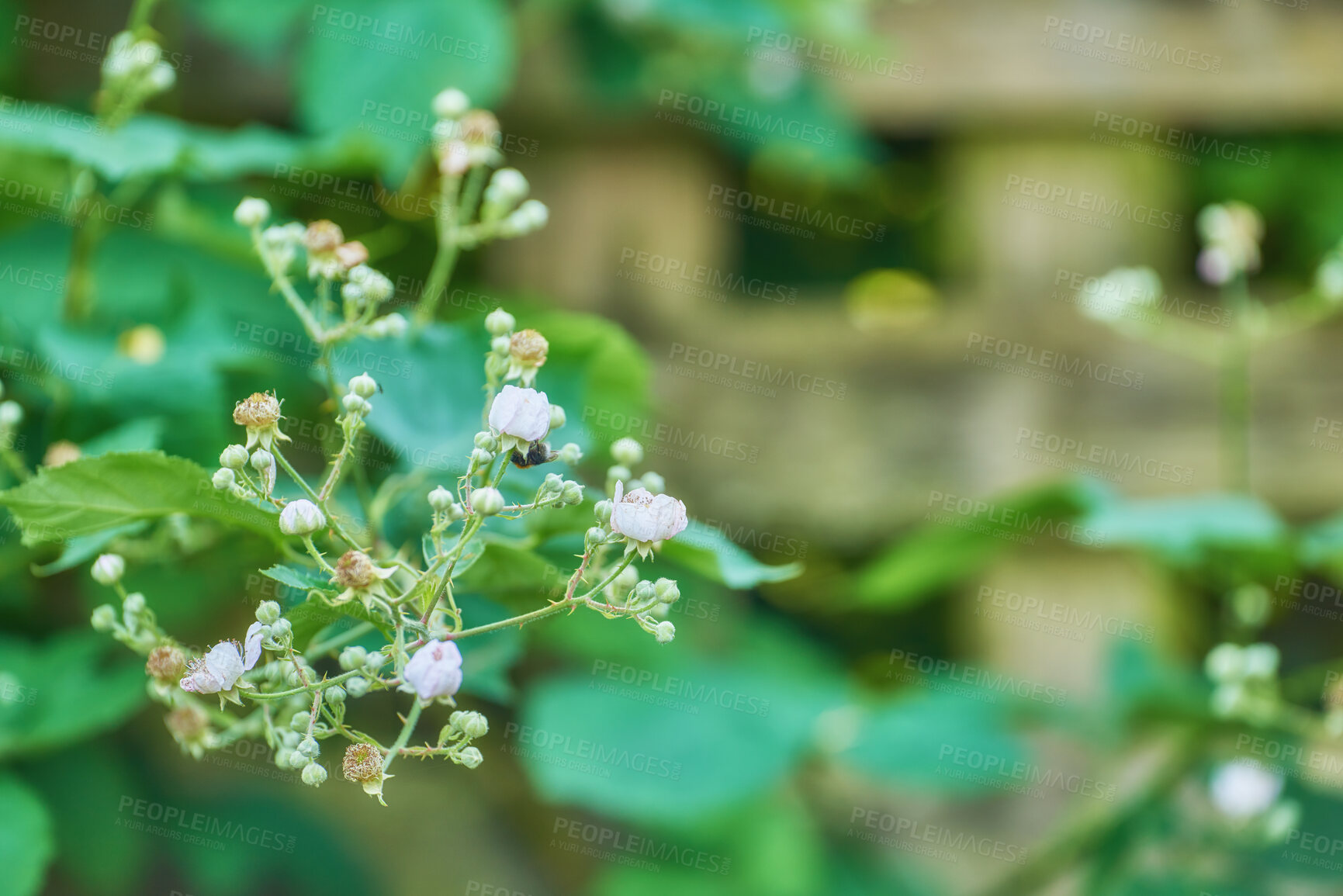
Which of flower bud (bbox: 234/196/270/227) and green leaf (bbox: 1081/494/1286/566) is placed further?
green leaf (bbox: 1081/494/1286/566)

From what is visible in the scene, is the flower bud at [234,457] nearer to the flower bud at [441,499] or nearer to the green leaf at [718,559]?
the flower bud at [441,499]

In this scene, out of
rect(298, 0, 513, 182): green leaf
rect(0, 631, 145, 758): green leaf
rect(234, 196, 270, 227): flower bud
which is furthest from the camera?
rect(298, 0, 513, 182): green leaf

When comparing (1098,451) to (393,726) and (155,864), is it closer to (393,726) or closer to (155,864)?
(393,726)

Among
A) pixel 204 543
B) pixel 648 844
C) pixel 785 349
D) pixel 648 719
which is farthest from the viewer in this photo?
pixel 785 349

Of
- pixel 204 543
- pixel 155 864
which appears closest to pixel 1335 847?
pixel 204 543

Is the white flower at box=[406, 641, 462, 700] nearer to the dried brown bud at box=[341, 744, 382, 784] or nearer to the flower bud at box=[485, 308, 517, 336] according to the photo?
the dried brown bud at box=[341, 744, 382, 784]

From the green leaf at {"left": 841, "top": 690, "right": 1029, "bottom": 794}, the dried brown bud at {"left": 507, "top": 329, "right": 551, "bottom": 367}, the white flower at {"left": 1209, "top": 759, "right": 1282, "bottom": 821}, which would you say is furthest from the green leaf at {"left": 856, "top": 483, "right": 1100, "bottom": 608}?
the dried brown bud at {"left": 507, "top": 329, "right": 551, "bottom": 367}
